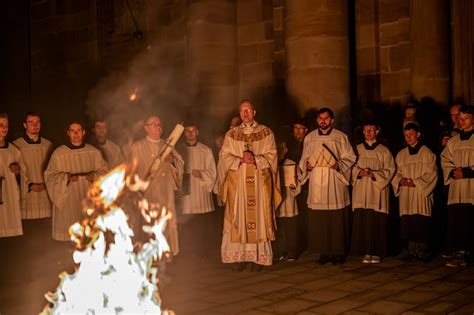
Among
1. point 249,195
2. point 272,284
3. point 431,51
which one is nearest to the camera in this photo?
point 272,284

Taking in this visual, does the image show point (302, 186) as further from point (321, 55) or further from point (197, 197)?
point (321, 55)

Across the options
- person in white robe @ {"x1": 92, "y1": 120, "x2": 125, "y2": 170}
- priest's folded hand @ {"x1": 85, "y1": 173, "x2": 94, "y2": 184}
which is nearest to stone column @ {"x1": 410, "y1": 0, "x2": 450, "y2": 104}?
person in white robe @ {"x1": 92, "y1": 120, "x2": 125, "y2": 170}

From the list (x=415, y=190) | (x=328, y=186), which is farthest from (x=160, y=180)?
(x=415, y=190)

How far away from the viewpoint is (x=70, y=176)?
28.1 feet

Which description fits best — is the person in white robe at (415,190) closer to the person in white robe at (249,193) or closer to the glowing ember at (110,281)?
the person in white robe at (249,193)

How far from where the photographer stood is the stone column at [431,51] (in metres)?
11.1

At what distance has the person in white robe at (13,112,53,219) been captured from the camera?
8906mm

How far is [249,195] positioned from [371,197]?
5.55ft

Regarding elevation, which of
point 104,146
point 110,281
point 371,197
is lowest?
point 110,281

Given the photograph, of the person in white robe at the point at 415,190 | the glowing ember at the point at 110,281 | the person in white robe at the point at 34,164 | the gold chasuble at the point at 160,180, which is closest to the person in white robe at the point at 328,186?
the person in white robe at the point at 415,190

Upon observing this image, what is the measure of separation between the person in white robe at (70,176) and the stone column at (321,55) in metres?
3.60

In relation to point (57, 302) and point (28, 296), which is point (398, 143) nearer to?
point (28, 296)

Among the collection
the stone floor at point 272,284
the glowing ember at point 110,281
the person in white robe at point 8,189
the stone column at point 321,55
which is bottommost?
the stone floor at point 272,284

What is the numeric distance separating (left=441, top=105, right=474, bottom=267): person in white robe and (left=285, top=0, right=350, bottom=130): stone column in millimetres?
2275
